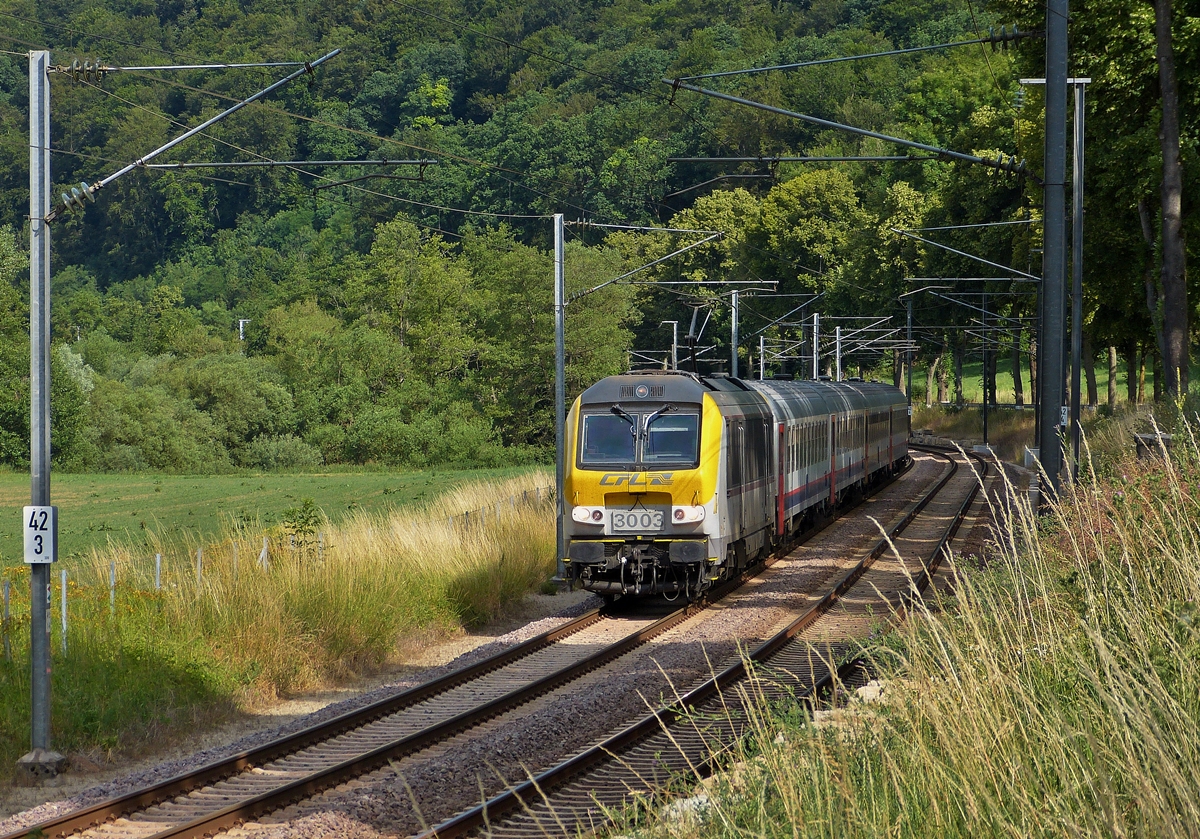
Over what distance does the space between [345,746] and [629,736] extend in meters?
2.47

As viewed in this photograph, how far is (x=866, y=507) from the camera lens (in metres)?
35.6

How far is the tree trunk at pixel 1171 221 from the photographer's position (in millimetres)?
26656

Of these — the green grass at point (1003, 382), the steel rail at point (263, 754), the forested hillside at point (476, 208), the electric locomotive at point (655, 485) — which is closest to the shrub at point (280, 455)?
the forested hillside at point (476, 208)

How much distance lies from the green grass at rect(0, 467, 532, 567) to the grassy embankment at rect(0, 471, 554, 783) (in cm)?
1171


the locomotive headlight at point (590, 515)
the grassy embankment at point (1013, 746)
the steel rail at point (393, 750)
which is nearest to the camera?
the grassy embankment at point (1013, 746)

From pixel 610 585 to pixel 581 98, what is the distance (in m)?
113

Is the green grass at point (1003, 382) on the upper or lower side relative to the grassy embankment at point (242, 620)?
upper

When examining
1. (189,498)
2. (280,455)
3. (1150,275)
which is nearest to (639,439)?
(1150,275)

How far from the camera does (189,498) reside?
171 feet

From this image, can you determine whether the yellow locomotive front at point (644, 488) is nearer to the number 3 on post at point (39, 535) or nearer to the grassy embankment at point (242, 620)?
the grassy embankment at point (242, 620)

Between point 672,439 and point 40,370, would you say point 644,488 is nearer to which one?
point 672,439

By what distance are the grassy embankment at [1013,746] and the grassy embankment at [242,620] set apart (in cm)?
765

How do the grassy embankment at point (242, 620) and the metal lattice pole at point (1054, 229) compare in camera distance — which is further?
the metal lattice pole at point (1054, 229)

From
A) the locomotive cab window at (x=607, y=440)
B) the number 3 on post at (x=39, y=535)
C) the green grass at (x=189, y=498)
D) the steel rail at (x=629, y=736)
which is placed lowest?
the green grass at (x=189, y=498)
